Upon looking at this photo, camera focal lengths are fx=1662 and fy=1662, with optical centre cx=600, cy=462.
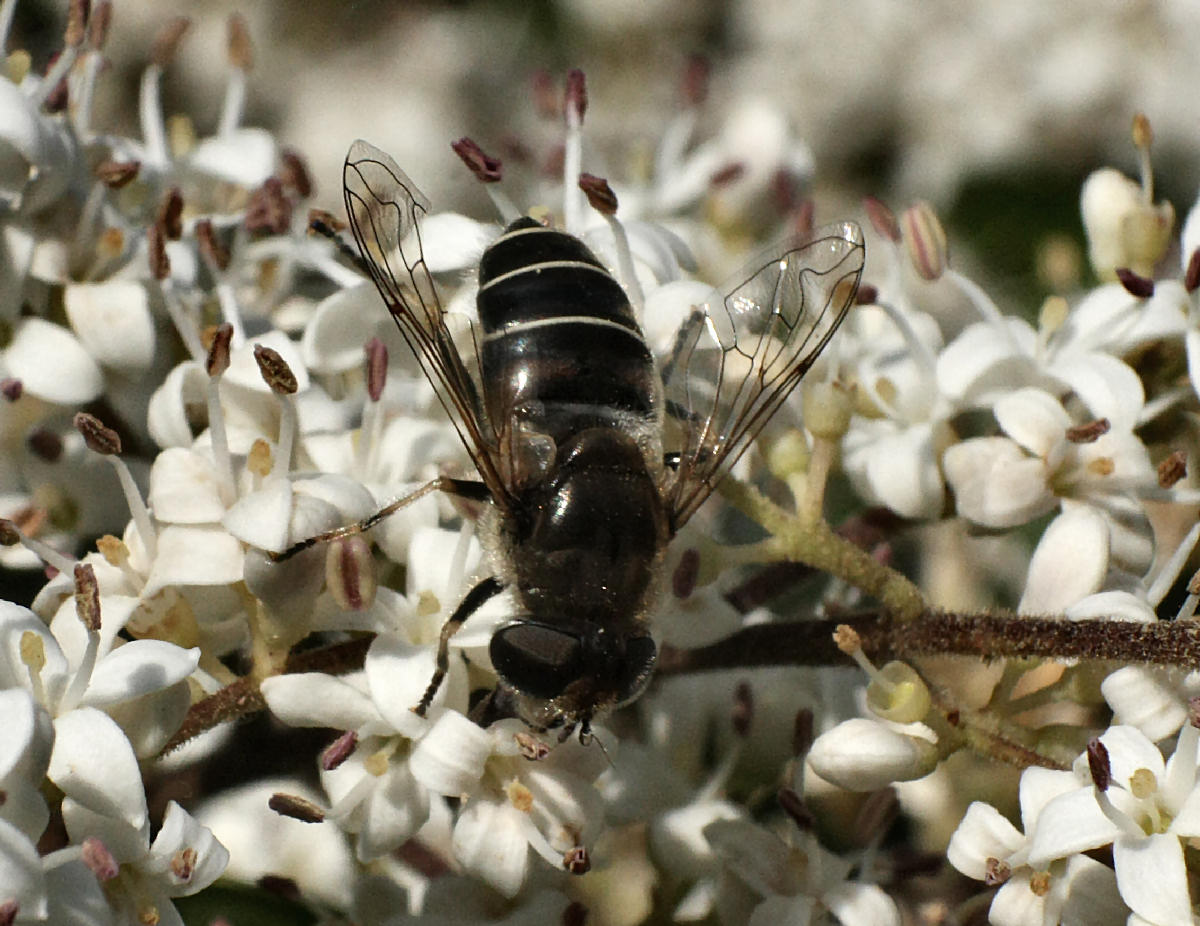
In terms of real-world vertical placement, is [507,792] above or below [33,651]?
below

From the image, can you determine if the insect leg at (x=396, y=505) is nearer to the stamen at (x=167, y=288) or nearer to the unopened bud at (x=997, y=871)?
the stamen at (x=167, y=288)

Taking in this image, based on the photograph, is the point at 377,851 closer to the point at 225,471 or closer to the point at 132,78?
the point at 225,471

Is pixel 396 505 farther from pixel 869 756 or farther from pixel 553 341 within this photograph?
pixel 869 756

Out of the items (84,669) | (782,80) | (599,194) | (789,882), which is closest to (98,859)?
(84,669)

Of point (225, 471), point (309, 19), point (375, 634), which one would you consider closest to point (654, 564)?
point (375, 634)

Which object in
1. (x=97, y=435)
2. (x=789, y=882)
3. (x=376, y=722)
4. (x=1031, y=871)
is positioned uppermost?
(x=97, y=435)

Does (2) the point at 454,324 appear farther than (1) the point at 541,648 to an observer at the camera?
Yes

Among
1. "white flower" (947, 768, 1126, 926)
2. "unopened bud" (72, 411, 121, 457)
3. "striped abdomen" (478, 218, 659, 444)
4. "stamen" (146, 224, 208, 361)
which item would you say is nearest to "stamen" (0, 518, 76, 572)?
"unopened bud" (72, 411, 121, 457)
